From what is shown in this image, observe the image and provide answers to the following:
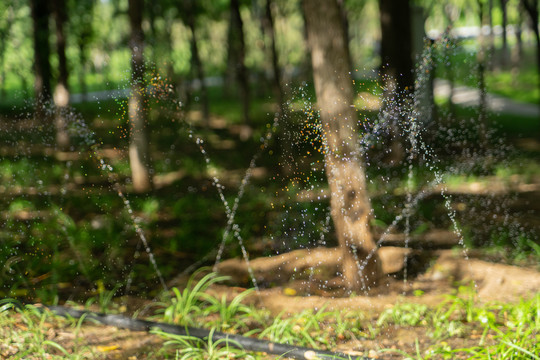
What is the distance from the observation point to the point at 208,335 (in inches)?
125

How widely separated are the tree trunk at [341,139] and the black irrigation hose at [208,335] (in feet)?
3.58

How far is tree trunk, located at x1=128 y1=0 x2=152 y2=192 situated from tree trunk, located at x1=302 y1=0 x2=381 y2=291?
10.5 ft

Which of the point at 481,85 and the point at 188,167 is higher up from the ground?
the point at 481,85

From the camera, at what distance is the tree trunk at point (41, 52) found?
870 centimetres

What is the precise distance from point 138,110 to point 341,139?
3.80 meters

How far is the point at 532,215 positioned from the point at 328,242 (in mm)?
2442

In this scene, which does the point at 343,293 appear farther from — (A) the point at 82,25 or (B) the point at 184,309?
(A) the point at 82,25

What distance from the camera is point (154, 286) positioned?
435cm

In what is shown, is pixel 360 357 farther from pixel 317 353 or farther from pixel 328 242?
pixel 328 242

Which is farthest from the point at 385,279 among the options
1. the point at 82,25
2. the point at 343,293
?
the point at 82,25

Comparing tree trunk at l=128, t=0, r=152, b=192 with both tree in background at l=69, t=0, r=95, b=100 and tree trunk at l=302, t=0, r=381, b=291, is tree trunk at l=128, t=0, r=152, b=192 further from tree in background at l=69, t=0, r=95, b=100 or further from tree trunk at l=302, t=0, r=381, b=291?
tree in background at l=69, t=0, r=95, b=100

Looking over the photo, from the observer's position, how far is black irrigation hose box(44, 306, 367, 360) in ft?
9.39

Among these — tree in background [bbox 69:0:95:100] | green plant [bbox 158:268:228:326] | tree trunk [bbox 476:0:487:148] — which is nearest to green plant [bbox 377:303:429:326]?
green plant [bbox 158:268:228:326]

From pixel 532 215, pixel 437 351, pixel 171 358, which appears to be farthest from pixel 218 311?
pixel 532 215
